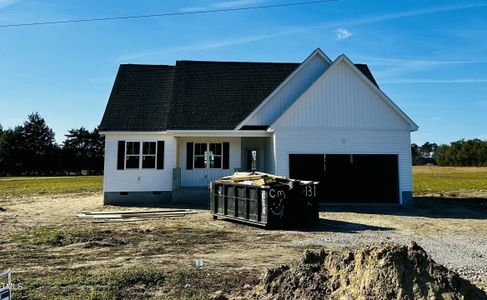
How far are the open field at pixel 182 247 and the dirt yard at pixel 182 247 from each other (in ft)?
0.07

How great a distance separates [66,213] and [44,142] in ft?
258

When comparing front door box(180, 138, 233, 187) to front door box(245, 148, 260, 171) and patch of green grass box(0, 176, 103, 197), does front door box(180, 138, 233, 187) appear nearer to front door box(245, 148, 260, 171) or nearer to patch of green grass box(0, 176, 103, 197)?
front door box(245, 148, 260, 171)

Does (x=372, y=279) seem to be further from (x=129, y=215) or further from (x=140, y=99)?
(x=140, y=99)

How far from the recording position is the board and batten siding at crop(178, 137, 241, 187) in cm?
2097

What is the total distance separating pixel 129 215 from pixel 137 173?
4911 millimetres

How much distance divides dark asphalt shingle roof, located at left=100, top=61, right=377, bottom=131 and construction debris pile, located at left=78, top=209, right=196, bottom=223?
16.8 ft

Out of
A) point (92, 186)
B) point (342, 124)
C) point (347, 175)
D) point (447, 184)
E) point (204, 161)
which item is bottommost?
point (92, 186)

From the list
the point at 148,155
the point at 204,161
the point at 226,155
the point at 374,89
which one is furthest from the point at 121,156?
the point at 374,89

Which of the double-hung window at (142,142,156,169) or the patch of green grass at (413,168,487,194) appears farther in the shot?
the patch of green grass at (413,168,487,194)

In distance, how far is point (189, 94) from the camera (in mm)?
22672

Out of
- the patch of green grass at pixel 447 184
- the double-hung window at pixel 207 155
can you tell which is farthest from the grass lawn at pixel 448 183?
the double-hung window at pixel 207 155

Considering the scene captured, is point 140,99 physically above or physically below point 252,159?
above

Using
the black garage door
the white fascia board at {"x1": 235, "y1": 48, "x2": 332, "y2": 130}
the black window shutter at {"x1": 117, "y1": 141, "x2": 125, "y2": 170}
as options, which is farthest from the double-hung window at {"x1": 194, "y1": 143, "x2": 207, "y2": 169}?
the black garage door

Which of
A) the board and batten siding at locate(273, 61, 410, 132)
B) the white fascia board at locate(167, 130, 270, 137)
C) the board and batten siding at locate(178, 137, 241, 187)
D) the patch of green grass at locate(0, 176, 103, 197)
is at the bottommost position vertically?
the patch of green grass at locate(0, 176, 103, 197)
